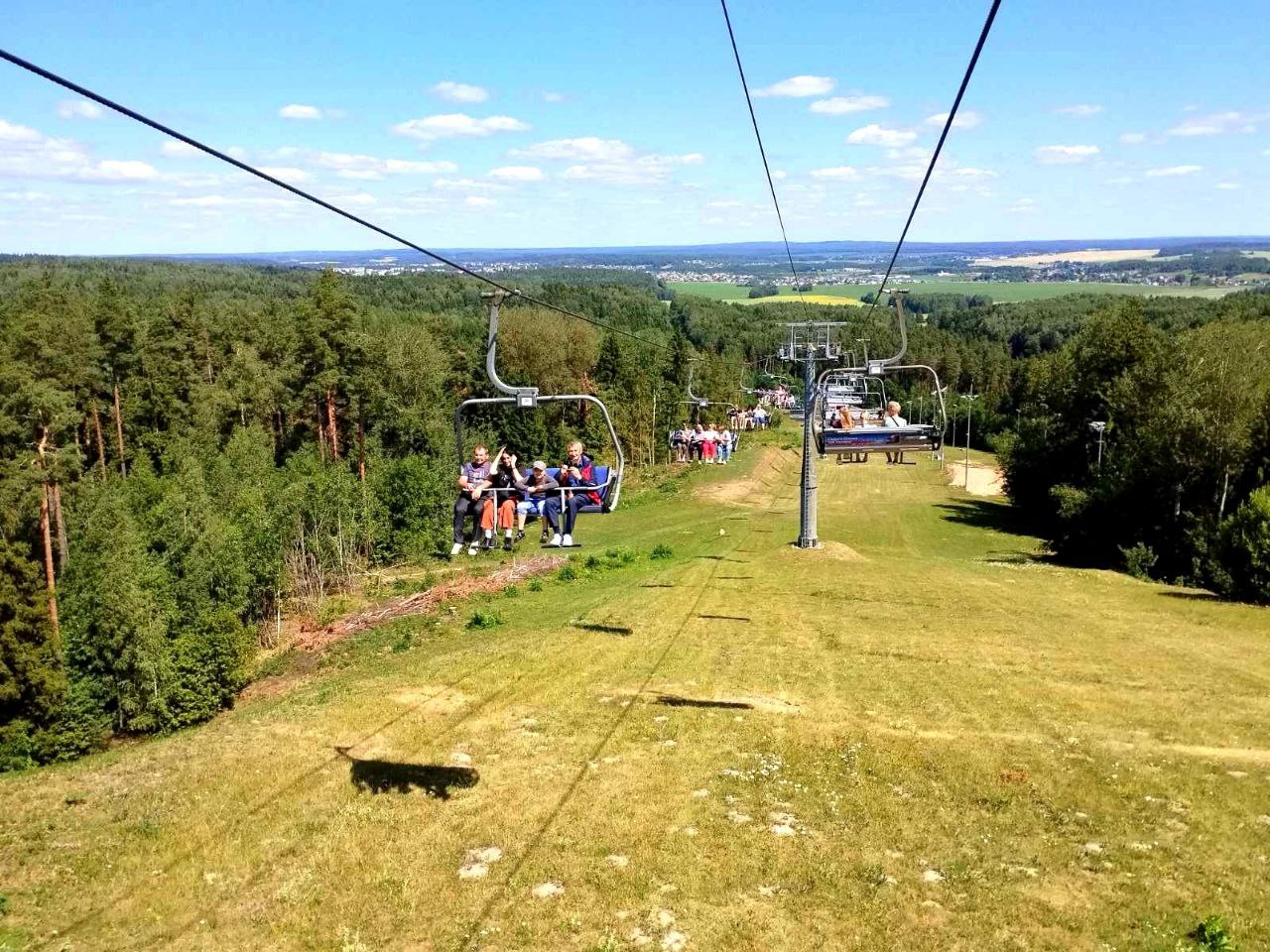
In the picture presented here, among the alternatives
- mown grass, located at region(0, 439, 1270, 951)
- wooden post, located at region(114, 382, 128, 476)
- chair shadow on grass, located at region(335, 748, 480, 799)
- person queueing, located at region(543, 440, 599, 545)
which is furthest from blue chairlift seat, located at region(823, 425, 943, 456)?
wooden post, located at region(114, 382, 128, 476)

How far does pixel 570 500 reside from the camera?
1775 cm

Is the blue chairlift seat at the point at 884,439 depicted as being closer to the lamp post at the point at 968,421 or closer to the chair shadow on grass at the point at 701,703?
the chair shadow on grass at the point at 701,703

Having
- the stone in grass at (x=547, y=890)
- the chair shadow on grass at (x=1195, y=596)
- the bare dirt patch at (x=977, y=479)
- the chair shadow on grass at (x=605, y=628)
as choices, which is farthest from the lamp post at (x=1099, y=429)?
the stone in grass at (x=547, y=890)

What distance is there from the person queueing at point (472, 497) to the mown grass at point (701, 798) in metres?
4.55

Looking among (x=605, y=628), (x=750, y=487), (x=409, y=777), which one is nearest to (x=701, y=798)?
(x=409, y=777)

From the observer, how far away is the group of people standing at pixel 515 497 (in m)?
16.8

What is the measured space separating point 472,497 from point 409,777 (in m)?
5.42

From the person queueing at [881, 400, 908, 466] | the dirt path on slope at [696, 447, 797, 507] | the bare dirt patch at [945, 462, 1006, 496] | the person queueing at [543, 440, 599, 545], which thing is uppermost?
the person queueing at [881, 400, 908, 466]

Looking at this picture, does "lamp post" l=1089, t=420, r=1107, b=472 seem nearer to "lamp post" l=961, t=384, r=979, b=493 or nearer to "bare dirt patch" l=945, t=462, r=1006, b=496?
"bare dirt patch" l=945, t=462, r=1006, b=496

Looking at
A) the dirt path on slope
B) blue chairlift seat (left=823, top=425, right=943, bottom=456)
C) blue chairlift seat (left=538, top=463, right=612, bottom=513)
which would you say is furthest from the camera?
the dirt path on slope

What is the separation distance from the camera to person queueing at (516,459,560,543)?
675 inches

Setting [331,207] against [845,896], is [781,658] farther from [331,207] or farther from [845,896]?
[331,207]

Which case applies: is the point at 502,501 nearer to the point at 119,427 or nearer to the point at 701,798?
the point at 701,798

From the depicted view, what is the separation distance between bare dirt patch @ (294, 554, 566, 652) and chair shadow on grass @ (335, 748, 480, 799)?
47.7 feet
